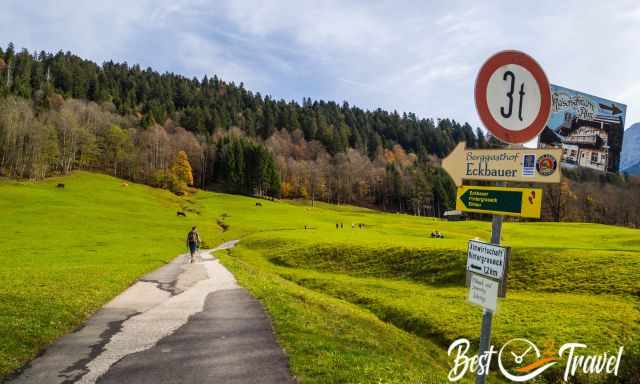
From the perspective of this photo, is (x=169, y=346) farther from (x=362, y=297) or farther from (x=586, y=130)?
(x=362, y=297)

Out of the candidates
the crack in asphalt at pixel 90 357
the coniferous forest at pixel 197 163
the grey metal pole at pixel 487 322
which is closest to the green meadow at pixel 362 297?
the crack in asphalt at pixel 90 357

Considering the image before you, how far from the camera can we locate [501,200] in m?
5.52

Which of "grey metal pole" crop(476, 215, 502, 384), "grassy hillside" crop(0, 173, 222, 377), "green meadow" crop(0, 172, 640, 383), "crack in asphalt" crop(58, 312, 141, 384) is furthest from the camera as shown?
"grassy hillside" crop(0, 173, 222, 377)

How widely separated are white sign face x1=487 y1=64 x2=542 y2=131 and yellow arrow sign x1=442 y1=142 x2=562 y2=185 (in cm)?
43

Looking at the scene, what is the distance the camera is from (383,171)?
172 metres

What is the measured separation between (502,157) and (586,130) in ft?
7.90

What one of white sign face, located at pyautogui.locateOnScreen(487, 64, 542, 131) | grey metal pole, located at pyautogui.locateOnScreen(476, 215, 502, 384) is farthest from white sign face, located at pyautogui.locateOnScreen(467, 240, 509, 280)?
white sign face, located at pyautogui.locateOnScreen(487, 64, 542, 131)

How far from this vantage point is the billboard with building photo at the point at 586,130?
6.00 m

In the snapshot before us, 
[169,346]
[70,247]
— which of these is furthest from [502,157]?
[70,247]

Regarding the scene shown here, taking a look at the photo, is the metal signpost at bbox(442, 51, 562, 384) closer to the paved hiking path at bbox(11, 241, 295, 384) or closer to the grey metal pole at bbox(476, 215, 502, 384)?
the grey metal pole at bbox(476, 215, 502, 384)

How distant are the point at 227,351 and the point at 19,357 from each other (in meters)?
4.95

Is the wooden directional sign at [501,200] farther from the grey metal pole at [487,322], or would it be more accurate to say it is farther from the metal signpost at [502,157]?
the grey metal pole at [487,322]

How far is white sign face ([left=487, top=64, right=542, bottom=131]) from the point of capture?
560 cm

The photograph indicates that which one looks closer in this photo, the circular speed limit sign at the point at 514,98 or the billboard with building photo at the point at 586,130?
the circular speed limit sign at the point at 514,98
